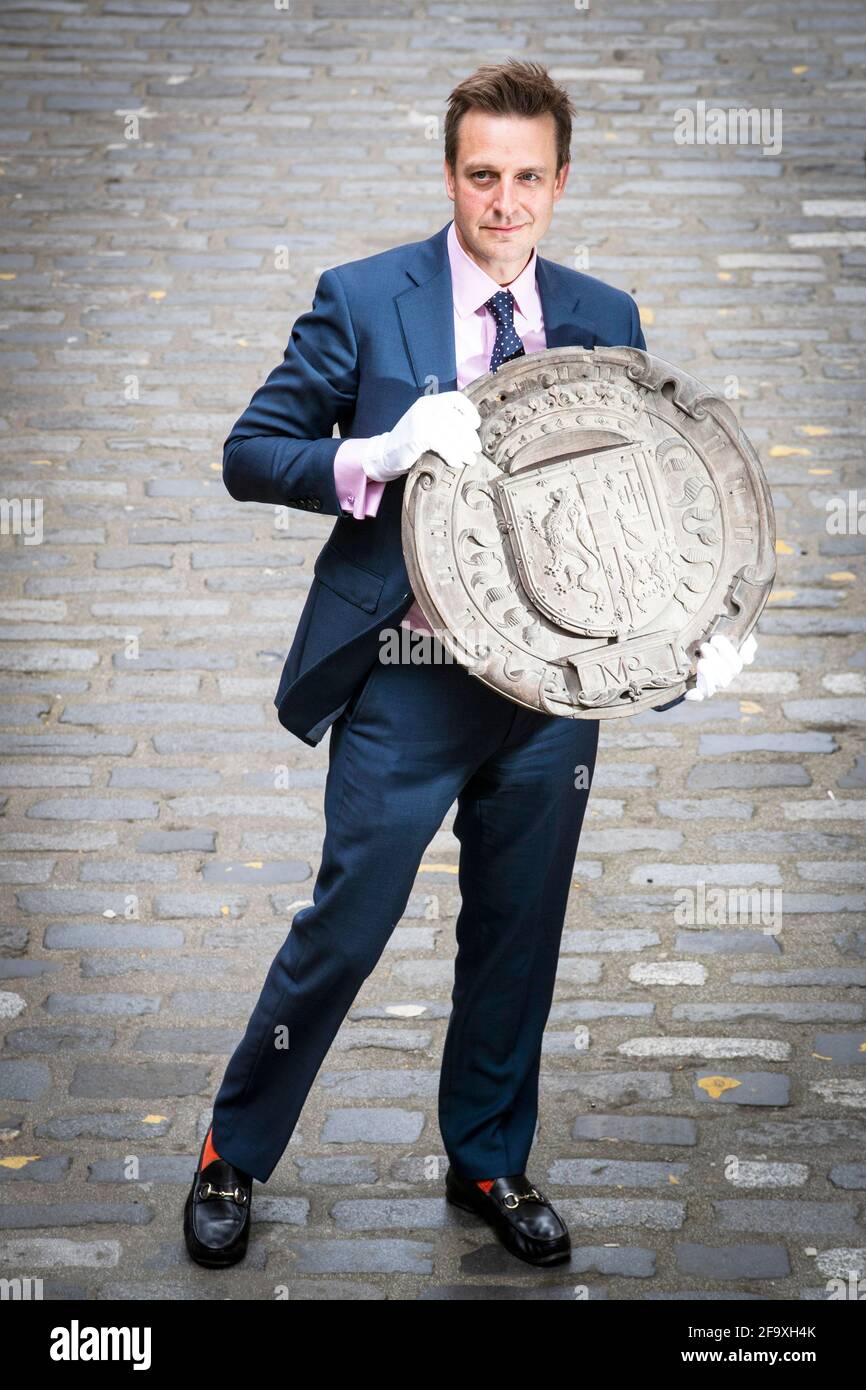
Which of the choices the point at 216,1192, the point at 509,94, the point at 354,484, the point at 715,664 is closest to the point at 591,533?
the point at 715,664

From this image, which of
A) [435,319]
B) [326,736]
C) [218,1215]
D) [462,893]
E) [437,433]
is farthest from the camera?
[326,736]

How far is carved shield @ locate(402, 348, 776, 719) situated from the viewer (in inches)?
120

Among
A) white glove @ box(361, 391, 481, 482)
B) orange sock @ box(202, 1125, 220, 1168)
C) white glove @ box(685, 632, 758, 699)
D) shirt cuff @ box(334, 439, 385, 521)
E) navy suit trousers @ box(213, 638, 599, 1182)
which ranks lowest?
orange sock @ box(202, 1125, 220, 1168)

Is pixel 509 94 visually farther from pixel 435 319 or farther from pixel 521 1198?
pixel 521 1198

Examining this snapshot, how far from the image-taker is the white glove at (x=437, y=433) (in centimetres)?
298

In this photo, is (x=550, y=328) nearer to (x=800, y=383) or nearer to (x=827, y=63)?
(x=800, y=383)

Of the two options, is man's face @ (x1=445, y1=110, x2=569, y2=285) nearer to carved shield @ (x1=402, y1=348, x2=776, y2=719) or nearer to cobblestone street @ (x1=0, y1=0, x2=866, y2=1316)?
carved shield @ (x1=402, y1=348, x2=776, y2=719)

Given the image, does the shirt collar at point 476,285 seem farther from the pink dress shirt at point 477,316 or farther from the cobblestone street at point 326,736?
the cobblestone street at point 326,736

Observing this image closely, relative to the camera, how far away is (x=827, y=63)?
10.0 meters

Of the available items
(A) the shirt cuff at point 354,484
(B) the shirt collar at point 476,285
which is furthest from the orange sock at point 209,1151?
(B) the shirt collar at point 476,285

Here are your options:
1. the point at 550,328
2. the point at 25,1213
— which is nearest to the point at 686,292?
the point at 550,328

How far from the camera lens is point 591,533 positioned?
3131 millimetres

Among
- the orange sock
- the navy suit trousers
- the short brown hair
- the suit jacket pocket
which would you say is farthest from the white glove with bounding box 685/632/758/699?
the orange sock

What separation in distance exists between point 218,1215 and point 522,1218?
2.13 ft
